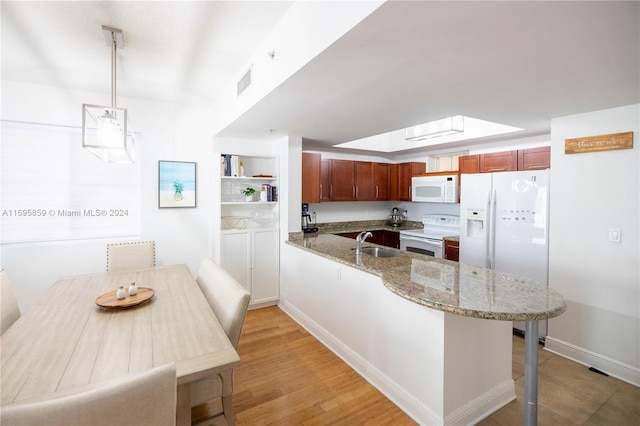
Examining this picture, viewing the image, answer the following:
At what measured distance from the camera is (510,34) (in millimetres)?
1344

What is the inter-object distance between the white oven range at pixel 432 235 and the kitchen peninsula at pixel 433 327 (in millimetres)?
1675

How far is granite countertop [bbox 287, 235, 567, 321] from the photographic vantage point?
1.41 meters

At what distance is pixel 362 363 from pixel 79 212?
3.33m

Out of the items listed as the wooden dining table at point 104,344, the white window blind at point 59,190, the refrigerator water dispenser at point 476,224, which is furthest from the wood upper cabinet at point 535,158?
the white window blind at point 59,190

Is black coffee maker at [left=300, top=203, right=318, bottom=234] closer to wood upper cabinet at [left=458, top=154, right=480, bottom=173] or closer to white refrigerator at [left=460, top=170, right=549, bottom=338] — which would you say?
white refrigerator at [left=460, top=170, right=549, bottom=338]

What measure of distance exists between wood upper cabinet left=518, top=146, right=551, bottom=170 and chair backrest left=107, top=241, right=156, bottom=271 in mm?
4227

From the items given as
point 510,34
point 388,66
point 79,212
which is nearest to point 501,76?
point 510,34

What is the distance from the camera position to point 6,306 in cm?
186

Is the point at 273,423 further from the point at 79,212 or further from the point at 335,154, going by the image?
the point at 335,154

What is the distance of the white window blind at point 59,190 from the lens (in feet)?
9.91

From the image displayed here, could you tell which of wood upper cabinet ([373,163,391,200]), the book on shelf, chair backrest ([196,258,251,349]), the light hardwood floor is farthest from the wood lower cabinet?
chair backrest ([196,258,251,349])

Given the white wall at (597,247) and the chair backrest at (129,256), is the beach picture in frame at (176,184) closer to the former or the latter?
the chair backrest at (129,256)

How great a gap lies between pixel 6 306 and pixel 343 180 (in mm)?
3966

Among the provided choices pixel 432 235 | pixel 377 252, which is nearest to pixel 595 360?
pixel 377 252
